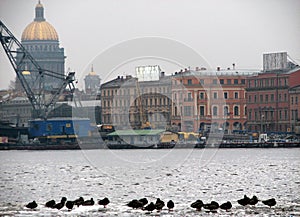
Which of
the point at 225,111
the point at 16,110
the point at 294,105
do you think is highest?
the point at 16,110

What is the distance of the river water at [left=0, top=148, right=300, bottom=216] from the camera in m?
39.2

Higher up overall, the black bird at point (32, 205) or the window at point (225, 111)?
the window at point (225, 111)

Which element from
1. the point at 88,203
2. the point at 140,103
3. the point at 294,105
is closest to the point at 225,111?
the point at 140,103

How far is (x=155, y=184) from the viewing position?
53.2 metres

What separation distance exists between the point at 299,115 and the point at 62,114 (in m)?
34.5

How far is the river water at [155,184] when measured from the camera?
1544 inches

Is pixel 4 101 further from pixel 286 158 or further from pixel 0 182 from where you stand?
pixel 0 182

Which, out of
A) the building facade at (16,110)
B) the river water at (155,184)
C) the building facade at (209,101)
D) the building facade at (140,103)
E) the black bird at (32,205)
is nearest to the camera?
the river water at (155,184)

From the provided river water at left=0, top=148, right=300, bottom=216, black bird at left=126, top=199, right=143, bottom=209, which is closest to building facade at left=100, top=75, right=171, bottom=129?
river water at left=0, top=148, right=300, bottom=216

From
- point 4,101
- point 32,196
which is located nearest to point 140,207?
point 32,196

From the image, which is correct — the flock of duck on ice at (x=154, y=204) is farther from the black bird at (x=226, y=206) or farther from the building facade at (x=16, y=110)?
the building facade at (x=16, y=110)

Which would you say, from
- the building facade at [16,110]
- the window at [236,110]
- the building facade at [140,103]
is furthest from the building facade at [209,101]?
the building facade at [16,110]

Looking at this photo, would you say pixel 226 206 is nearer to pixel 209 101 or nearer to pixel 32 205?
pixel 32 205

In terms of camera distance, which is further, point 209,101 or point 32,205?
point 209,101
